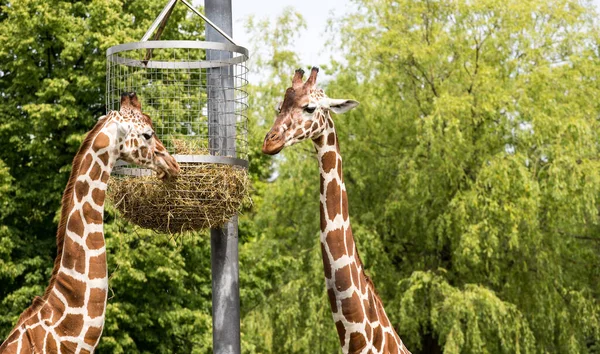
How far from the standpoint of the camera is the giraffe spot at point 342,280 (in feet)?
24.4

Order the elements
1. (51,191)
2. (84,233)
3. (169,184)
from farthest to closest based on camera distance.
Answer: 1. (51,191)
2. (169,184)
3. (84,233)

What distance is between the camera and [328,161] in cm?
762

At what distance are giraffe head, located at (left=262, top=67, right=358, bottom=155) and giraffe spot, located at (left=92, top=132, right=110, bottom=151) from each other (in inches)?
42.3

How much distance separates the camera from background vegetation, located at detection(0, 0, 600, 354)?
1698 centimetres

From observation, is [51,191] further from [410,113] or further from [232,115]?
[232,115]

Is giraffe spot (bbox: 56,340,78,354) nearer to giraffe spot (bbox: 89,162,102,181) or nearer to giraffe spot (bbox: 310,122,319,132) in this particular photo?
giraffe spot (bbox: 89,162,102,181)

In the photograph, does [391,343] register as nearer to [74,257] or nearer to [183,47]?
[74,257]

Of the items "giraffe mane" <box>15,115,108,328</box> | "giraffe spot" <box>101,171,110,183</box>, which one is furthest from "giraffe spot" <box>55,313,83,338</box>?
"giraffe spot" <box>101,171,110,183</box>

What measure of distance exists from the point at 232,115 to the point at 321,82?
11949 mm

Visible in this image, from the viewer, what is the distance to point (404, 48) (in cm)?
1814

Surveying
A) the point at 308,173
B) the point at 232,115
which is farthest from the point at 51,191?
the point at 232,115

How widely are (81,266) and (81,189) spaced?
1.65ft

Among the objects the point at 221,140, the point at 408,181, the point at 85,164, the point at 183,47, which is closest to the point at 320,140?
the point at 221,140

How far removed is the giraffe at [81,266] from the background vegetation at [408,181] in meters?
9.45
